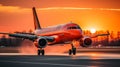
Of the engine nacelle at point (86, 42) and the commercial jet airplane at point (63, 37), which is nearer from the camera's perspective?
the commercial jet airplane at point (63, 37)

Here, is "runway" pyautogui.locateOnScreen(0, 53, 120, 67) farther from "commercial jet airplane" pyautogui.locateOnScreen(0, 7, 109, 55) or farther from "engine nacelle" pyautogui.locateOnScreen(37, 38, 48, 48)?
"engine nacelle" pyautogui.locateOnScreen(37, 38, 48, 48)

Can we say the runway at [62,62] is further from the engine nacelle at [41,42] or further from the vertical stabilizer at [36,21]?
the vertical stabilizer at [36,21]

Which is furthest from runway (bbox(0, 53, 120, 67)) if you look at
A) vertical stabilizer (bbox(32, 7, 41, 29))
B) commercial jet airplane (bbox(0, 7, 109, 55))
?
vertical stabilizer (bbox(32, 7, 41, 29))

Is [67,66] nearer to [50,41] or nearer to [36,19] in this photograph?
[50,41]

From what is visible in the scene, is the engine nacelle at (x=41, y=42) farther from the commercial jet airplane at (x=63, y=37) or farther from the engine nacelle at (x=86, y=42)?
the engine nacelle at (x=86, y=42)

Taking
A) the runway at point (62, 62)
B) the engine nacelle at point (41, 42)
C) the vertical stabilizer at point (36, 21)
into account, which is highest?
the vertical stabilizer at point (36, 21)

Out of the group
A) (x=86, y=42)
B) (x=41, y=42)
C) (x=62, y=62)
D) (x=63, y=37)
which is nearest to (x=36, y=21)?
(x=86, y=42)

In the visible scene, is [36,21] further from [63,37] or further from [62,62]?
[62,62]

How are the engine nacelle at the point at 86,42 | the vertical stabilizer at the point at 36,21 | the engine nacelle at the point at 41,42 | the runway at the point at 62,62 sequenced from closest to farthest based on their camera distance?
1. the runway at the point at 62,62
2. the engine nacelle at the point at 41,42
3. the engine nacelle at the point at 86,42
4. the vertical stabilizer at the point at 36,21

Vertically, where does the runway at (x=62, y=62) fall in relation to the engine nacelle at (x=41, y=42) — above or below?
below

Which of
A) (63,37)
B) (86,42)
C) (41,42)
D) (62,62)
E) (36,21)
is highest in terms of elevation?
(36,21)

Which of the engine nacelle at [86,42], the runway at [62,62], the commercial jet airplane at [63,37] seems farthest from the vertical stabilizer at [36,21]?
the runway at [62,62]

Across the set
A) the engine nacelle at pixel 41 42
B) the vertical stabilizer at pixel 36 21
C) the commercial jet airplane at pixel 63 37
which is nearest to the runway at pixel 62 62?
the commercial jet airplane at pixel 63 37

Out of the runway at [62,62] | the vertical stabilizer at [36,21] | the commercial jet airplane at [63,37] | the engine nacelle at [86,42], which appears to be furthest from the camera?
the vertical stabilizer at [36,21]
